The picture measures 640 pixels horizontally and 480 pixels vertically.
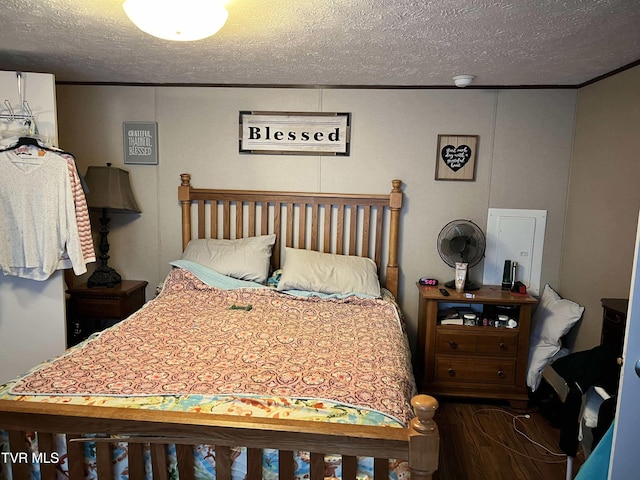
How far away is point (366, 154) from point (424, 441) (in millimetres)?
2328

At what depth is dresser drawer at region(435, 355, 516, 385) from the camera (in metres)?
2.90

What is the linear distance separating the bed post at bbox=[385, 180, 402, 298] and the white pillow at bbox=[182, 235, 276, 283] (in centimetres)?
87

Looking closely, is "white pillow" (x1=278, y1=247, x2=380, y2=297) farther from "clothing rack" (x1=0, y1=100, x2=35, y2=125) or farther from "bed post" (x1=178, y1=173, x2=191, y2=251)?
"clothing rack" (x1=0, y1=100, x2=35, y2=125)

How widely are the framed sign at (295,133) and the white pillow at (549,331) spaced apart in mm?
1809

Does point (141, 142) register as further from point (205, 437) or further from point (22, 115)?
point (205, 437)

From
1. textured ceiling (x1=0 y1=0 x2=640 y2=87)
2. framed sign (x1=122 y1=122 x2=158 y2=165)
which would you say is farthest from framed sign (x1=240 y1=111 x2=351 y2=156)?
framed sign (x1=122 y1=122 x2=158 y2=165)

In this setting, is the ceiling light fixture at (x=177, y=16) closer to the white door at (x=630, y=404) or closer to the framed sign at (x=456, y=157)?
the white door at (x=630, y=404)

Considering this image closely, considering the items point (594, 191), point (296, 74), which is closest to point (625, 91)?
point (594, 191)

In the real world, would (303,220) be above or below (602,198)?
below

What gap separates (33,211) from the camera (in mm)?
2572

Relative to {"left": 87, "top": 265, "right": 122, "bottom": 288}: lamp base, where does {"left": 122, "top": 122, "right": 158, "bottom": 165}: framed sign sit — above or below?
above

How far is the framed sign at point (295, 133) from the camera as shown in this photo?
3.23 metres

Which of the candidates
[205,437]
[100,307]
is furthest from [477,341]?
[100,307]

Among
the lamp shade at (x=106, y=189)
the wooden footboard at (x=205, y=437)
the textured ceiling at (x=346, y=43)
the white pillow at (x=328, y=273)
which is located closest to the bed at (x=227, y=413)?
the wooden footboard at (x=205, y=437)
